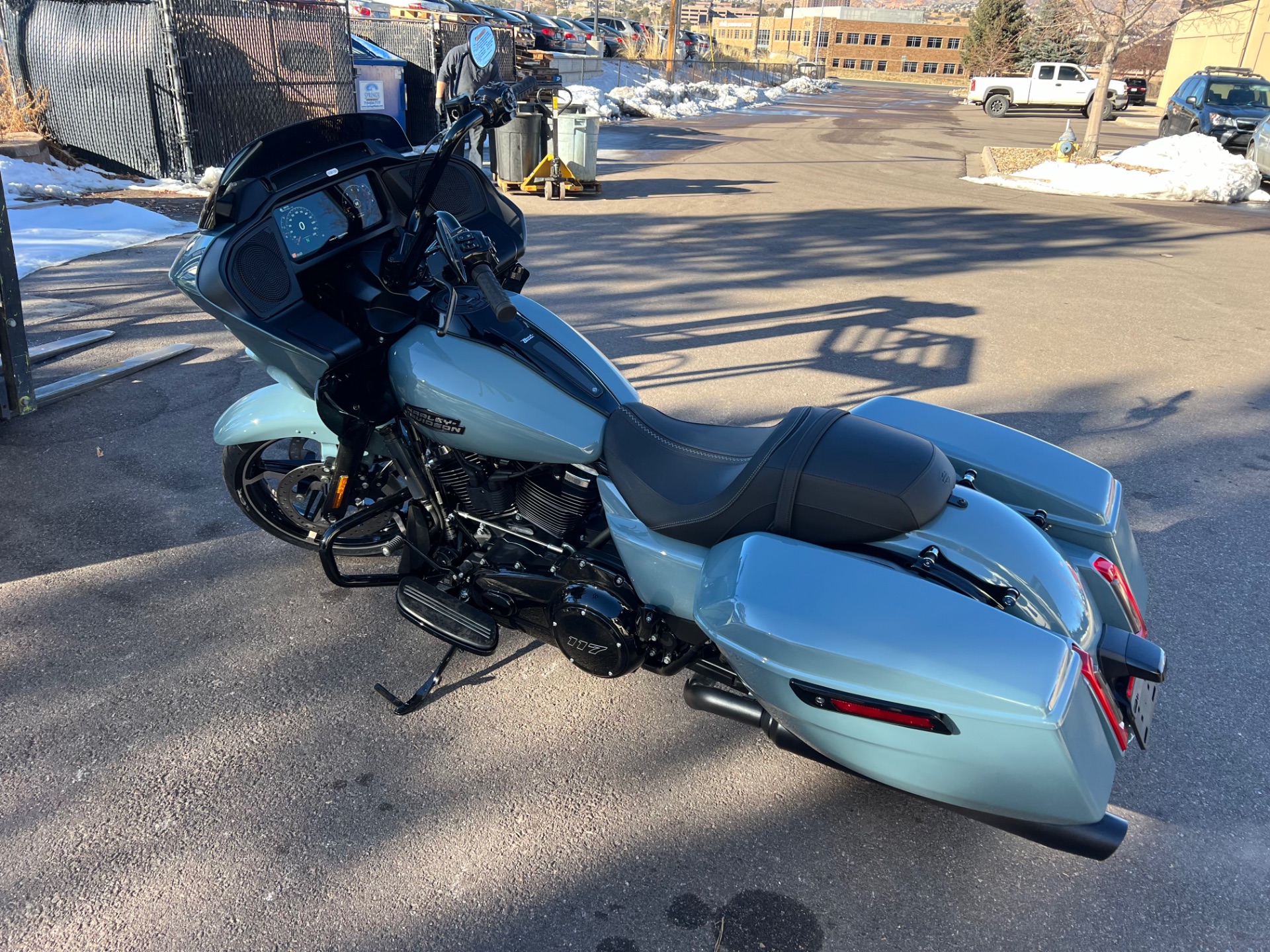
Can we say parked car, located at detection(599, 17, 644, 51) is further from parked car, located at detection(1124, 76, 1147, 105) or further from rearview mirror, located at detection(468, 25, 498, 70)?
rearview mirror, located at detection(468, 25, 498, 70)

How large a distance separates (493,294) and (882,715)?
54.9 inches

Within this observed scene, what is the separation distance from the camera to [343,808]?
8.57ft

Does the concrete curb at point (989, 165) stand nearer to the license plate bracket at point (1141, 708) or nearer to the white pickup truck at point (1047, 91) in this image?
the white pickup truck at point (1047, 91)

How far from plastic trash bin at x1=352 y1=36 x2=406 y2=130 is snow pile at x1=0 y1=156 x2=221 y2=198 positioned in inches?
133

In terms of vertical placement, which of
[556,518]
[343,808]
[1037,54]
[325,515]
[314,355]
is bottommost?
[343,808]

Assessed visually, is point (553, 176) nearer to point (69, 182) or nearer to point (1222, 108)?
point (69, 182)

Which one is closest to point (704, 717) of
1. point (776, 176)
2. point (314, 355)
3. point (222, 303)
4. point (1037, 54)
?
point (314, 355)

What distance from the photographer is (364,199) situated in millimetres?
2873

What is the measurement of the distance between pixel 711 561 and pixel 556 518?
703mm

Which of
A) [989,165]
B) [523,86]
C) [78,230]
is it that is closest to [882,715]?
[523,86]

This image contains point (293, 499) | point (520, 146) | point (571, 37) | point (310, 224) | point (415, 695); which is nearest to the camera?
point (310, 224)

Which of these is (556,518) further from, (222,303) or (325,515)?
(222,303)

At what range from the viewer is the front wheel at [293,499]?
3529mm

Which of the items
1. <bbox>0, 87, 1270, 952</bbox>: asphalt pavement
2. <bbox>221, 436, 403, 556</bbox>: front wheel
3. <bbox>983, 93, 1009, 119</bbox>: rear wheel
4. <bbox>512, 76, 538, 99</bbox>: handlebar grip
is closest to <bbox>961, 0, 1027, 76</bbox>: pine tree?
<bbox>983, 93, 1009, 119</bbox>: rear wheel
